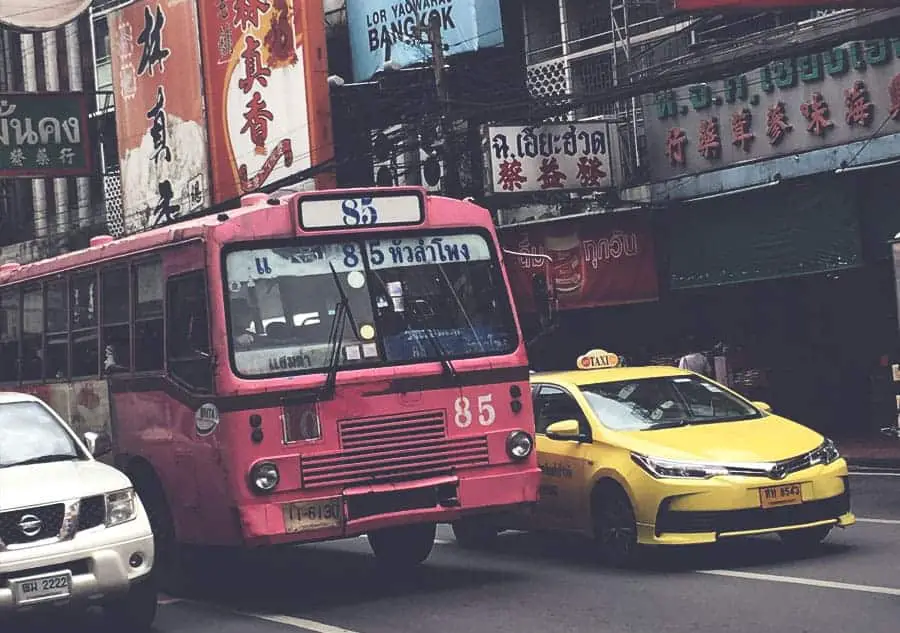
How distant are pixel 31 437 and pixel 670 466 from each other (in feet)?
15.2

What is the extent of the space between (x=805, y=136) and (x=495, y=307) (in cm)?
1194

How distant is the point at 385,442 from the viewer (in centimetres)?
1162

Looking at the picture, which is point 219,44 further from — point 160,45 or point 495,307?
point 495,307

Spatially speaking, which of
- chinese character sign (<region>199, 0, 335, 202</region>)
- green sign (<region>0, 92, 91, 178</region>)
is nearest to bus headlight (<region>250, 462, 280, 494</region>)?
chinese character sign (<region>199, 0, 335, 202</region>)

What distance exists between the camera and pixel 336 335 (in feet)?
38.1

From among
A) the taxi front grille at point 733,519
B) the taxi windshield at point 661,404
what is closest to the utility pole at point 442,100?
the taxi windshield at point 661,404

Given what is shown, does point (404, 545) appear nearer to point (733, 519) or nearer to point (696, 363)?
point (733, 519)

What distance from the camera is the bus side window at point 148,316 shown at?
12461 mm

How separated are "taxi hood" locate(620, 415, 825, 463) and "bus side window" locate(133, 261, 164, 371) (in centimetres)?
369

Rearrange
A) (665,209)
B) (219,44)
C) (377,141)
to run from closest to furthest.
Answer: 1. (665,209)
2. (377,141)
3. (219,44)

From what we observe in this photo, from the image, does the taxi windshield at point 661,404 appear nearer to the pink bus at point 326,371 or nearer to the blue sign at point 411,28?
the pink bus at point 326,371

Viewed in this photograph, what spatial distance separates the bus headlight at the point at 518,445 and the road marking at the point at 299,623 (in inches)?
82.2

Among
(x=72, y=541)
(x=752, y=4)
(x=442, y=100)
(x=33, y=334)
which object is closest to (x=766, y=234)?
(x=442, y=100)

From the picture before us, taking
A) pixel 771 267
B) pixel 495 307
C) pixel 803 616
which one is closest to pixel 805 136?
pixel 771 267
